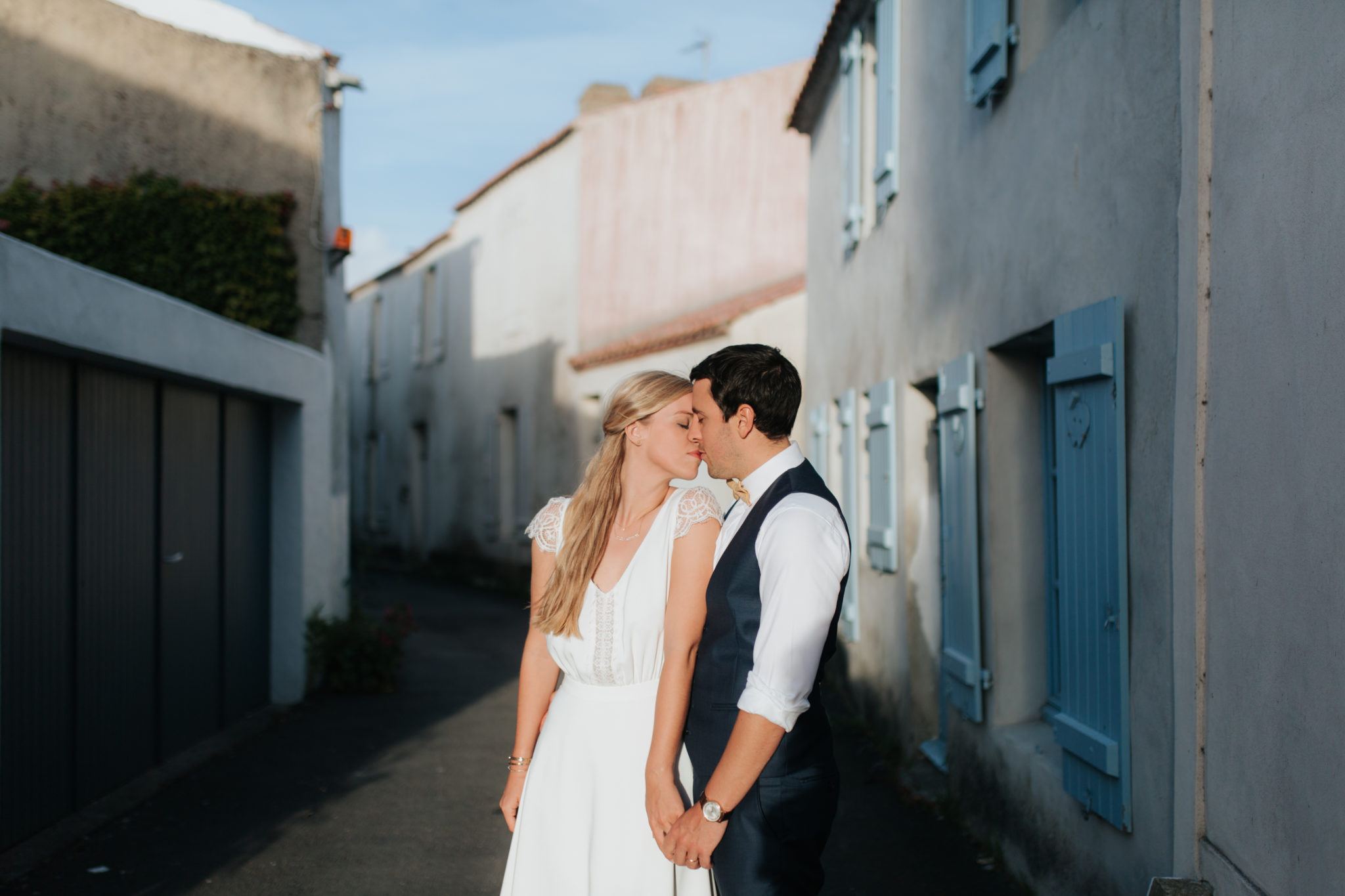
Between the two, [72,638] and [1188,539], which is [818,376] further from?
[1188,539]

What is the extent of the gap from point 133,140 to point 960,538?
7.42 m

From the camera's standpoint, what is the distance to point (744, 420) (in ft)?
8.04

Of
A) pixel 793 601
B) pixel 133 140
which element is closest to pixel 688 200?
pixel 133 140

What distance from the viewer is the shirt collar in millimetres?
2469

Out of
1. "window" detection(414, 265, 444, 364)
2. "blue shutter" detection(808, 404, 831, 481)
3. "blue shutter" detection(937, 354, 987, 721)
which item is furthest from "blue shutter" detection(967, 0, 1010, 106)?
"window" detection(414, 265, 444, 364)

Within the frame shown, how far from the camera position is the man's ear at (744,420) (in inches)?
96.4

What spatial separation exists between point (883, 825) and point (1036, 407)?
2.11m

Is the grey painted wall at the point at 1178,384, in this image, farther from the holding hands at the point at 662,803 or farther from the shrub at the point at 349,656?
the shrub at the point at 349,656

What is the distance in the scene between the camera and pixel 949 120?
19.7 feet

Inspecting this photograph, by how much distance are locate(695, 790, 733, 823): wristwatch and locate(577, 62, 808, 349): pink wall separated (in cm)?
1248

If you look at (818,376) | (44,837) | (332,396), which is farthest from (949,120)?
(332,396)

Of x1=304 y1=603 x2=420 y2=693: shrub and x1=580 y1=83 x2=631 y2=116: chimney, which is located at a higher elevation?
x1=580 y1=83 x2=631 y2=116: chimney

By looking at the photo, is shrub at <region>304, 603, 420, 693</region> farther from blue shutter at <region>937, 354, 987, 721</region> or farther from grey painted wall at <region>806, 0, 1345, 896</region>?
blue shutter at <region>937, 354, 987, 721</region>

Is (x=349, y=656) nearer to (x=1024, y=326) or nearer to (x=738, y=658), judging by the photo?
(x=1024, y=326)
